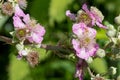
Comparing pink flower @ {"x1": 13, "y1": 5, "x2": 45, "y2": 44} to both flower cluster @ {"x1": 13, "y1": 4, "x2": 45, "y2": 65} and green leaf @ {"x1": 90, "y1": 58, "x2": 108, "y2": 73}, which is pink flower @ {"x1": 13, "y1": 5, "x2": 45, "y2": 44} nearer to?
flower cluster @ {"x1": 13, "y1": 4, "x2": 45, "y2": 65}

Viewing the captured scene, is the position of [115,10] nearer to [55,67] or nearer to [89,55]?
[55,67]

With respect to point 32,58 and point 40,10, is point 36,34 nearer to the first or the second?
point 32,58

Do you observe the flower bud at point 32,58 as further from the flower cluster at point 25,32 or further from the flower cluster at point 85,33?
the flower cluster at point 85,33

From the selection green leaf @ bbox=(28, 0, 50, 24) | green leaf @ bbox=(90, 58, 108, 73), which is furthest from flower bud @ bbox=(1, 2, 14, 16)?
green leaf @ bbox=(90, 58, 108, 73)

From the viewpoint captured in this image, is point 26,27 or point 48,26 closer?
point 26,27

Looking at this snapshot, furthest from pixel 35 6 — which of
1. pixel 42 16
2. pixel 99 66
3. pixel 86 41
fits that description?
pixel 86 41

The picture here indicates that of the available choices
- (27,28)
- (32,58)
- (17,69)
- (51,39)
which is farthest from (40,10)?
(32,58)
